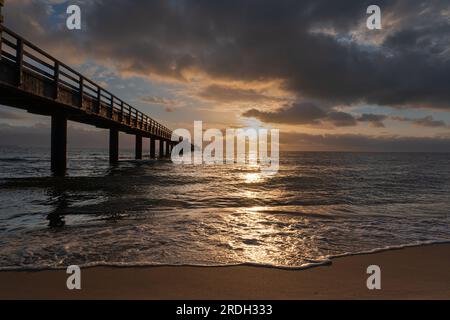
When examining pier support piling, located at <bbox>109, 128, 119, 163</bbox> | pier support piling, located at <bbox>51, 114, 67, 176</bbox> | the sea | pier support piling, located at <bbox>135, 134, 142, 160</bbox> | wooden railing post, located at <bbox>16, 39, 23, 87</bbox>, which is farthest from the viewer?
pier support piling, located at <bbox>135, 134, 142, 160</bbox>

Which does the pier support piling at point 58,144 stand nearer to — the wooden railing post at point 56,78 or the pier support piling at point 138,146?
the wooden railing post at point 56,78

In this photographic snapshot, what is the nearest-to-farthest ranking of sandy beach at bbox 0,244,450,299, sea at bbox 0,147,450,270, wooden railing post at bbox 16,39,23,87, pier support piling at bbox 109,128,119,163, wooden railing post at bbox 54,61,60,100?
sandy beach at bbox 0,244,450,299
sea at bbox 0,147,450,270
wooden railing post at bbox 16,39,23,87
wooden railing post at bbox 54,61,60,100
pier support piling at bbox 109,128,119,163

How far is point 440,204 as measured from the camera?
9477 millimetres

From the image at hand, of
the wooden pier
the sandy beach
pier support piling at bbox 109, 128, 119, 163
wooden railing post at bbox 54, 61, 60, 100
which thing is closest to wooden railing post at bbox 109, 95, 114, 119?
the wooden pier

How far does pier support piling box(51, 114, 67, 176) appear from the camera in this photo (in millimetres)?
14398

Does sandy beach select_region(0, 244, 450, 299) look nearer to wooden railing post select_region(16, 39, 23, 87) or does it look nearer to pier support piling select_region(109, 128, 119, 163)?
wooden railing post select_region(16, 39, 23, 87)

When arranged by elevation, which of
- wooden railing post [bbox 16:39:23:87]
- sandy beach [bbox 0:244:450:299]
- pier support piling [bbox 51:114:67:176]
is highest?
wooden railing post [bbox 16:39:23:87]

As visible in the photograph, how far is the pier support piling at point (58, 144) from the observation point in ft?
47.2

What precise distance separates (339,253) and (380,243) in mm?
1069

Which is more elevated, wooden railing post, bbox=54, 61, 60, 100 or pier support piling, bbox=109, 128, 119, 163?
wooden railing post, bbox=54, 61, 60, 100

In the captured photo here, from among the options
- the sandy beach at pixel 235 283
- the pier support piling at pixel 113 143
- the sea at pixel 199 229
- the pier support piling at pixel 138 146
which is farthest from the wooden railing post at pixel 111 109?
the sandy beach at pixel 235 283

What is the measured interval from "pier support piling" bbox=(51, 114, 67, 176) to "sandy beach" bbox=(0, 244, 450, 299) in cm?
1263

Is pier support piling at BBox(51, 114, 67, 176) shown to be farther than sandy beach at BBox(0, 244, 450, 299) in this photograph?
Yes
